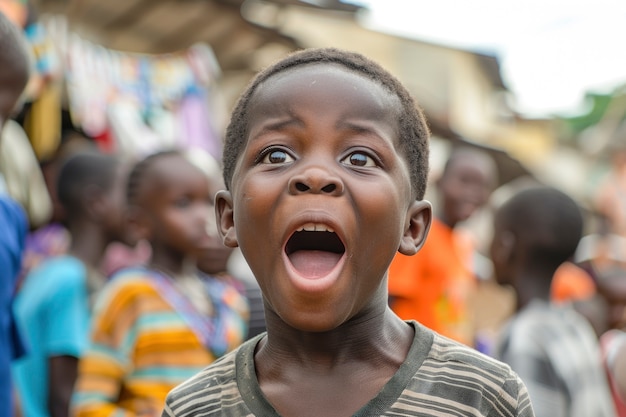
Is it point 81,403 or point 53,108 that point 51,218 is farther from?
point 81,403

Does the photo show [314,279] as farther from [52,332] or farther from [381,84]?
[52,332]

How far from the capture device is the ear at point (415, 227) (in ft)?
6.07

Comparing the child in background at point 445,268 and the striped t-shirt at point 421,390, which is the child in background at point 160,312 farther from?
the striped t-shirt at point 421,390

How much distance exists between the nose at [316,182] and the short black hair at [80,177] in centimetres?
360

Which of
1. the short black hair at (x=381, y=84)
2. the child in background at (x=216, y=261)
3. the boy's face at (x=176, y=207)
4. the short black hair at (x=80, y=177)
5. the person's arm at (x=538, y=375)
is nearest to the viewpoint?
the short black hair at (x=381, y=84)

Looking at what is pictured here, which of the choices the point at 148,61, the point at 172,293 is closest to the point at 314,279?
the point at 172,293

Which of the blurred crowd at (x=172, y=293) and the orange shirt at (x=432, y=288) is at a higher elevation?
the blurred crowd at (x=172, y=293)

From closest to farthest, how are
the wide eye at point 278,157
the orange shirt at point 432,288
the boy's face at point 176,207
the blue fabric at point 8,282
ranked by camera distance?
1. the wide eye at point 278,157
2. the blue fabric at point 8,282
3. the boy's face at point 176,207
4. the orange shirt at point 432,288

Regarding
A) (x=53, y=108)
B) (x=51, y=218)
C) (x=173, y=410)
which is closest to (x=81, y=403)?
(x=173, y=410)

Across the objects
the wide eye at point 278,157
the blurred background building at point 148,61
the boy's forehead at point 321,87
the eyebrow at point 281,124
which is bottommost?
the blurred background building at point 148,61

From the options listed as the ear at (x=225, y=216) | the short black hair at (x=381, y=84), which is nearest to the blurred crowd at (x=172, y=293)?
the ear at (x=225, y=216)

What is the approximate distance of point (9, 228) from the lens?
3.06 meters

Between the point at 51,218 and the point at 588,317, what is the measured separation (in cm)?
366

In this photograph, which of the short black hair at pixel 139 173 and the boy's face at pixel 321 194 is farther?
the short black hair at pixel 139 173
